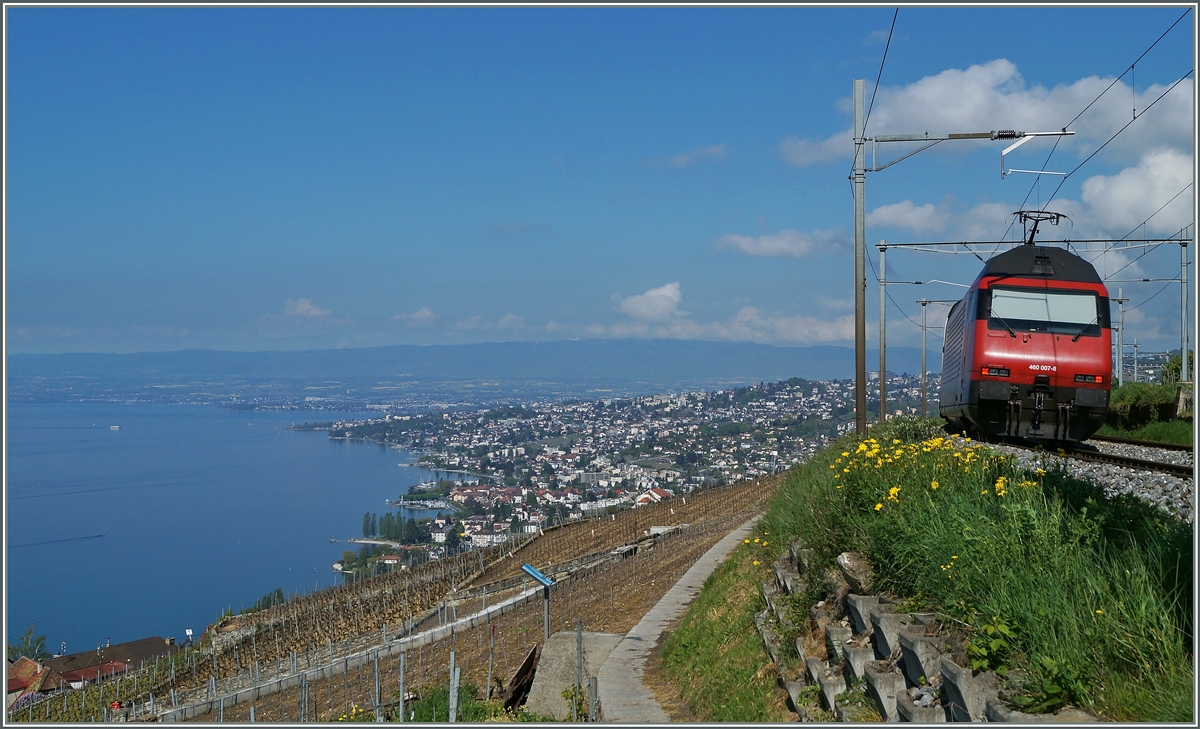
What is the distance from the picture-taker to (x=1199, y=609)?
3809 mm

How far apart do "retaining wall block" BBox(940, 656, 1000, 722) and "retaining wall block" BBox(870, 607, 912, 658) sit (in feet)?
3.00

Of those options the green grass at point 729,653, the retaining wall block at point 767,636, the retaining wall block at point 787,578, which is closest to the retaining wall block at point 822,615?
the retaining wall block at point 767,636

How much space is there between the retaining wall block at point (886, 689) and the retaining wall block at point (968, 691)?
57cm

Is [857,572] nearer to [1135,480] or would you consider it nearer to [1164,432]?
[1135,480]

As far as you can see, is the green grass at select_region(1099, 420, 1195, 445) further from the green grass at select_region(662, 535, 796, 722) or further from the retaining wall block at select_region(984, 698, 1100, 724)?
the retaining wall block at select_region(984, 698, 1100, 724)

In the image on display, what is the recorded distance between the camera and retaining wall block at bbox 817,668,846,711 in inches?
250

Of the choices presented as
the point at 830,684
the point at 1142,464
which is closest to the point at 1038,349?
the point at 1142,464

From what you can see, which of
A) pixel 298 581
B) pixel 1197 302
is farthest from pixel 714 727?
pixel 298 581

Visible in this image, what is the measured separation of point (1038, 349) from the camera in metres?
18.3

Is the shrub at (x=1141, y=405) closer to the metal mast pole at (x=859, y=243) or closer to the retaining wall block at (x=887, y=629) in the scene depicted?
the metal mast pole at (x=859, y=243)

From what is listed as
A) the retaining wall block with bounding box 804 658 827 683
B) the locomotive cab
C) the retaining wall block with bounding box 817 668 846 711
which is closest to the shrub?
the locomotive cab

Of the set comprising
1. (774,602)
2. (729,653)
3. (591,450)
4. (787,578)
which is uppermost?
(787,578)

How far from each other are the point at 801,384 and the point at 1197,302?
393ft

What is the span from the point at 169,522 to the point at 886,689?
72078 mm
